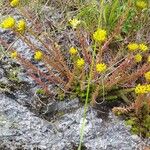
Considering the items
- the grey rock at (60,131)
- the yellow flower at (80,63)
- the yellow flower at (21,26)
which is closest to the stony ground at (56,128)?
the grey rock at (60,131)

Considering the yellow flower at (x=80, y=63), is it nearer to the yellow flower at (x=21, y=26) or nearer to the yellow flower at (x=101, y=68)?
the yellow flower at (x=101, y=68)

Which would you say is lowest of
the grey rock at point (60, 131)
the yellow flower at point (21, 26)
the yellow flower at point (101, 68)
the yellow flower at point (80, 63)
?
the grey rock at point (60, 131)

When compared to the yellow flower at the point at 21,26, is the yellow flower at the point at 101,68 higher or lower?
Result: lower

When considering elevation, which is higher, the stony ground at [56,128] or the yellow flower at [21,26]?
the yellow flower at [21,26]

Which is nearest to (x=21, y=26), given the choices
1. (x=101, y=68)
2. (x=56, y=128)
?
(x=101, y=68)

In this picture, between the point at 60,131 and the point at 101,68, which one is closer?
the point at 101,68

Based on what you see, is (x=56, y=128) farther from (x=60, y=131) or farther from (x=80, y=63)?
(x=80, y=63)

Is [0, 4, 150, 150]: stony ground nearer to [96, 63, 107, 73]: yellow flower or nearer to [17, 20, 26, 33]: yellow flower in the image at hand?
[96, 63, 107, 73]: yellow flower

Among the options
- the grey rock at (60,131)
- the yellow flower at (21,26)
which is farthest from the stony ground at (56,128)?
the yellow flower at (21,26)

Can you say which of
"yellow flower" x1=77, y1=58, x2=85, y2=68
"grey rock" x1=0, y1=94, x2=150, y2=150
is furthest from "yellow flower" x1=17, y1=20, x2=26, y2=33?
"grey rock" x1=0, y1=94, x2=150, y2=150

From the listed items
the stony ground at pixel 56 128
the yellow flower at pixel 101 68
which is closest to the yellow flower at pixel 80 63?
the yellow flower at pixel 101 68

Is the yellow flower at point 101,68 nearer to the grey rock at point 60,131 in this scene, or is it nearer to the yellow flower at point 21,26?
the grey rock at point 60,131

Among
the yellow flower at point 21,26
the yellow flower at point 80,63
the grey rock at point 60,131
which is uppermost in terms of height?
the yellow flower at point 21,26
